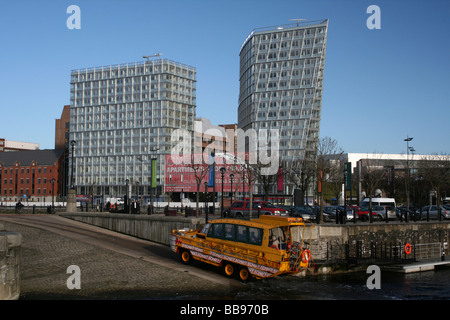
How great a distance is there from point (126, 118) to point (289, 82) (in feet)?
148

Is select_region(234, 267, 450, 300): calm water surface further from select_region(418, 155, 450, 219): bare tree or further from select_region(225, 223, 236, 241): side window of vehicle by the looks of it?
select_region(418, 155, 450, 219): bare tree

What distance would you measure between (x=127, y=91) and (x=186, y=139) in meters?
20.5

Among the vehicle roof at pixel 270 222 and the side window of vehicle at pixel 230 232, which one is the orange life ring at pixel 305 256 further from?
the side window of vehicle at pixel 230 232

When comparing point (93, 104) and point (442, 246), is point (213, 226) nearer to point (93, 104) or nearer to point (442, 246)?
point (442, 246)

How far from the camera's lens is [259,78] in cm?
11356

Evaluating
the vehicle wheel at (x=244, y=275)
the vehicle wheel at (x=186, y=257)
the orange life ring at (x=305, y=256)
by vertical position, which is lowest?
the vehicle wheel at (x=244, y=275)

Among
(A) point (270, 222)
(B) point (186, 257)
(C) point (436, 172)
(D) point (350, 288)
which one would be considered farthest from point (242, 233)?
(C) point (436, 172)

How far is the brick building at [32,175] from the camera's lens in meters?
127

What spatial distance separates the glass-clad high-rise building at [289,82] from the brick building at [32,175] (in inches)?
2258

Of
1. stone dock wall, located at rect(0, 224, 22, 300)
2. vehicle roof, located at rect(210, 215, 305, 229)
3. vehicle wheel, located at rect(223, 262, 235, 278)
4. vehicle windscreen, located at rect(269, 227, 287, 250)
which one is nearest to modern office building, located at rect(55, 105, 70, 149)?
vehicle wheel, located at rect(223, 262, 235, 278)

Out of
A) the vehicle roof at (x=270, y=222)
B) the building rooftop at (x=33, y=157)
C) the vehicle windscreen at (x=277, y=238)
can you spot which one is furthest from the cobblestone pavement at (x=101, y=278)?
the building rooftop at (x=33, y=157)

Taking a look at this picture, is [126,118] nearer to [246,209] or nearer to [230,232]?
[246,209]

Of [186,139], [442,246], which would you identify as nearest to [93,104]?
[186,139]

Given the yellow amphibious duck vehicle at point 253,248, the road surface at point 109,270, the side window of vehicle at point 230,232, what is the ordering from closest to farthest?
the road surface at point 109,270 → the yellow amphibious duck vehicle at point 253,248 → the side window of vehicle at point 230,232
